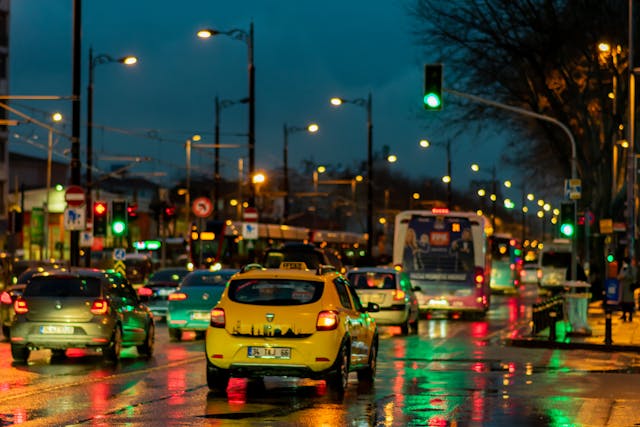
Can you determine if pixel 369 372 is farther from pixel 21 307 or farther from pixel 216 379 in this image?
pixel 21 307

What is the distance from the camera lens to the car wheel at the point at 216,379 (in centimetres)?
1745

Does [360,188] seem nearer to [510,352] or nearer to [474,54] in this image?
[474,54]

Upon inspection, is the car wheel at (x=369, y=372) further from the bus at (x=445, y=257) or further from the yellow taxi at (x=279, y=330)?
the bus at (x=445, y=257)

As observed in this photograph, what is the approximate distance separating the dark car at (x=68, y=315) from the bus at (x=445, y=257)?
19.4 m

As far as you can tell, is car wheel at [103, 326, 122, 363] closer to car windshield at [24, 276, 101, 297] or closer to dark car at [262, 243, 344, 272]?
Result: car windshield at [24, 276, 101, 297]

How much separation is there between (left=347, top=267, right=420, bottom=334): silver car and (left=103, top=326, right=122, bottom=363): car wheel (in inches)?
427

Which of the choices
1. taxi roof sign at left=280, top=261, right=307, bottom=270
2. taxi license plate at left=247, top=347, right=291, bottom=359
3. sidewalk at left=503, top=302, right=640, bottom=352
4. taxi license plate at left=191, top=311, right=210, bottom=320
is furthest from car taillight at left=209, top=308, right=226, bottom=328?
sidewalk at left=503, top=302, right=640, bottom=352

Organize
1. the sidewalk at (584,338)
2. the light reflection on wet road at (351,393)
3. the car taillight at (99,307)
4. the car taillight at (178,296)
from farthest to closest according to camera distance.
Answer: the car taillight at (178,296) < the sidewalk at (584,338) < the car taillight at (99,307) < the light reflection on wet road at (351,393)

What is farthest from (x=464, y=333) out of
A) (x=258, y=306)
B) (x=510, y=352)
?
(x=258, y=306)

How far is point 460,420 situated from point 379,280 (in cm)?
2029

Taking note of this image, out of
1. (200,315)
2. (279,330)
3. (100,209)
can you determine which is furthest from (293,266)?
(100,209)

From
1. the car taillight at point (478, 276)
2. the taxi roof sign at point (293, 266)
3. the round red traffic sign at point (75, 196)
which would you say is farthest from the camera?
the car taillight at point (478, 276)

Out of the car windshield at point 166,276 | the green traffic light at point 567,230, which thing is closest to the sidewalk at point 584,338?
the green traffic light at point 567,230

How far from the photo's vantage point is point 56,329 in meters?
22.7
